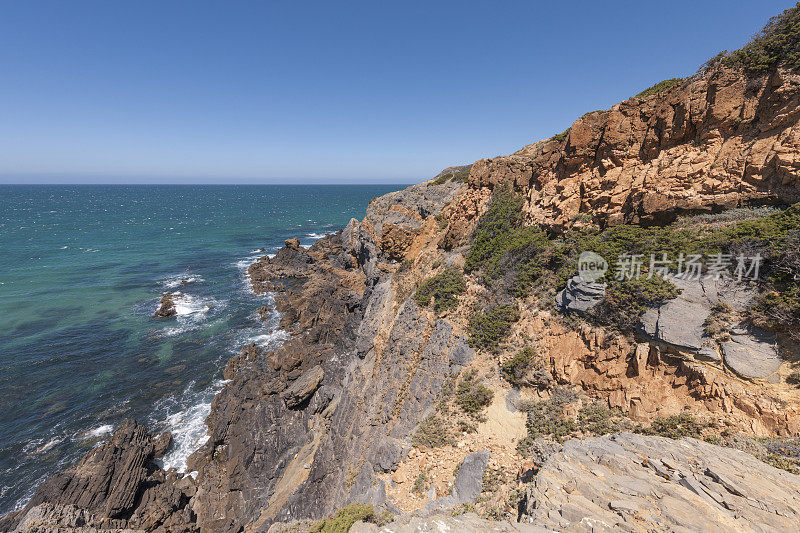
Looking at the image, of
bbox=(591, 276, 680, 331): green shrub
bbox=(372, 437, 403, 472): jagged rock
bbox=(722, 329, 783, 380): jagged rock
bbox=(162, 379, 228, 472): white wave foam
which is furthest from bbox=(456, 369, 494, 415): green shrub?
bbox=(162, 379, 228, 472): white wave foam

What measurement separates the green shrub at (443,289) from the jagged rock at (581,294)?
518cm

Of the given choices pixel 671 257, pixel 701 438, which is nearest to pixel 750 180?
pixel 671 257

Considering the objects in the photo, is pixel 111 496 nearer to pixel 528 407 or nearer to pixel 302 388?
pixel 302 388

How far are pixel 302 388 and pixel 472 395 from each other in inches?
485

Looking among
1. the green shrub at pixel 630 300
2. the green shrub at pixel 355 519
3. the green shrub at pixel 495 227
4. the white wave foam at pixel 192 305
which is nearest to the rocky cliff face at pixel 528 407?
the green shrub at pixel 630 300

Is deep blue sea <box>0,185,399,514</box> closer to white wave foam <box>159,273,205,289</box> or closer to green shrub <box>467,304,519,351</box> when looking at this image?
white wave foam <box>159,273,205,289</box>

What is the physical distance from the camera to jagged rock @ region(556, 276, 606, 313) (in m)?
11.3

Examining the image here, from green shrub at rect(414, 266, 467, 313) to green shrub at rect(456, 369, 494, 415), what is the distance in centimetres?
427

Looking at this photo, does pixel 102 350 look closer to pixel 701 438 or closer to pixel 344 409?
pixel 344 409

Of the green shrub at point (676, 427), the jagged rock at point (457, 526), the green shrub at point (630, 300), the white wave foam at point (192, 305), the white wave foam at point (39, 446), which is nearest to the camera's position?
the jagged rock at point (457, 526)

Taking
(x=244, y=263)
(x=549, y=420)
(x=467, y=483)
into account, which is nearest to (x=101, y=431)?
(x=467, y=483)

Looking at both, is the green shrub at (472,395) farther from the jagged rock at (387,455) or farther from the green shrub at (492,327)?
the jagged rock at (387,455)

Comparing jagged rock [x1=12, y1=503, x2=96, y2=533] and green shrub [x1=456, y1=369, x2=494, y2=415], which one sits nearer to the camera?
green shrub [x1=456, y1=369, x2=494, y2=415]

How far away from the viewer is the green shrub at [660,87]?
13278 mm
